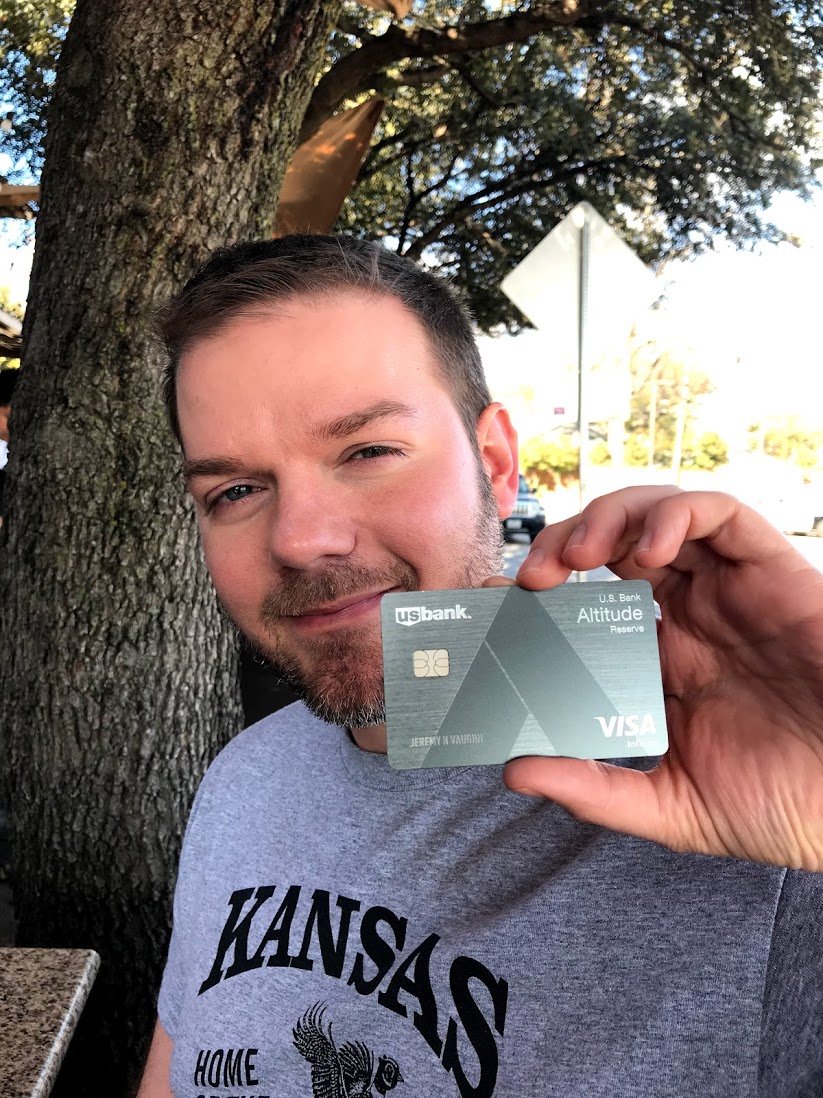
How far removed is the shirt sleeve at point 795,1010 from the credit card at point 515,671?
282 mm

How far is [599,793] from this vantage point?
96cm

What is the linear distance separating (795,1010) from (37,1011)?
135cm

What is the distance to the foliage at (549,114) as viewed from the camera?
6543 mm

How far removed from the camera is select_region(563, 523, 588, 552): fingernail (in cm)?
97

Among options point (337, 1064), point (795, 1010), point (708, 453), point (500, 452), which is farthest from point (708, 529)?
point (708, 453)

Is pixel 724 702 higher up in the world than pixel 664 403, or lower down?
lower down

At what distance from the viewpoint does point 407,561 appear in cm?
133

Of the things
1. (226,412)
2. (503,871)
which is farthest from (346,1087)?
(226,412)

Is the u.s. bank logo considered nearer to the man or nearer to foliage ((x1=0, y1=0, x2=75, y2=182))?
the man

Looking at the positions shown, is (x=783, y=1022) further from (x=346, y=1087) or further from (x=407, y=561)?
(x=407, y=561)

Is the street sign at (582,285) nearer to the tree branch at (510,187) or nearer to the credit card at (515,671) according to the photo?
the credit card at (515,671)

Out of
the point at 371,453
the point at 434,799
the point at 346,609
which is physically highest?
the point at 371,453

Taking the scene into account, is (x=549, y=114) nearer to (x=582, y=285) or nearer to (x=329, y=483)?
→ (x=582, y=285)

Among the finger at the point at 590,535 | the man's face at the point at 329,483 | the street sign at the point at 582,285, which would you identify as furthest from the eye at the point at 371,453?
the street sign at the point at 582,285
